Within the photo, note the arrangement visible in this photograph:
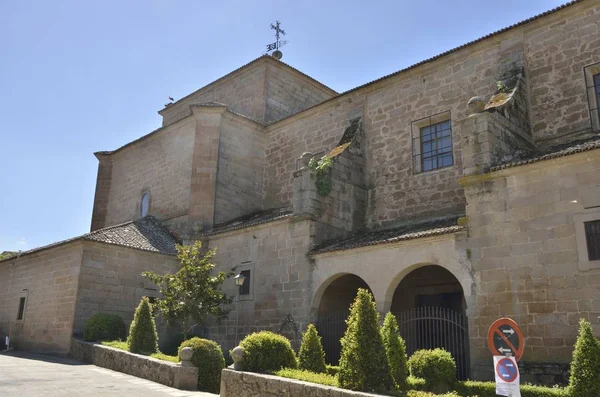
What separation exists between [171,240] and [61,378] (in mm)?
8350

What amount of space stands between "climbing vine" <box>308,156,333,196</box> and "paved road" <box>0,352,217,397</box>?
6534 mm

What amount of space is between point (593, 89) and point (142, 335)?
495 inches

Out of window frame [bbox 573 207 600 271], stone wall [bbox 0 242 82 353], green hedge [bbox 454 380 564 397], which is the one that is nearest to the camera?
green hedge [bbox 454 380 564 397]

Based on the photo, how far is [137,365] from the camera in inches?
501

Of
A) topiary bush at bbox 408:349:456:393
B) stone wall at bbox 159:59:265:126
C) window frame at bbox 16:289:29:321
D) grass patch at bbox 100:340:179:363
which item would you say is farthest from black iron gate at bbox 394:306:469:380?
window frame at bbox 16:289:29:321

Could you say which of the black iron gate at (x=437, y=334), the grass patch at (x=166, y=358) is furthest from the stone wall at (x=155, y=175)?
the black iron gate at (x=437, y=334)

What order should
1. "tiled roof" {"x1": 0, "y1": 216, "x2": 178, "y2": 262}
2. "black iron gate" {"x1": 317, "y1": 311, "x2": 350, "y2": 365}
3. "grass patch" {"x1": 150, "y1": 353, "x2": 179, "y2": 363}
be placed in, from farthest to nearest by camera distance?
"tiled roof" {"x1": 0, "y1": 216, "x2": 178, "y2": 262} < "black iron gate" {"x1": 317, "y1": 311, "x2": 350, "y2": 365} < "grass patch" {"x1": 150, "y1": 353, "x2": 179, "y2": 363}

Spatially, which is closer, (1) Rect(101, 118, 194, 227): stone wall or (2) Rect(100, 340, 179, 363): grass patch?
(2) Rect(100, 340, 179, 363): grass patch

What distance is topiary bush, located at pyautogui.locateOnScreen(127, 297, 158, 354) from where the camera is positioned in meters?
13.5

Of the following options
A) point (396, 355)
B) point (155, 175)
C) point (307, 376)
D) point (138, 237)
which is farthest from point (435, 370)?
point (155, 175)

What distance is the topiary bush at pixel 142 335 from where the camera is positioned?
13.5 metres

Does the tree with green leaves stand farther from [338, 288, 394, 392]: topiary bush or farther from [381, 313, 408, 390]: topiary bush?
[338, 288, 394, 392]: topiary bush

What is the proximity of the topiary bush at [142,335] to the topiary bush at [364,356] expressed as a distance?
273 inches

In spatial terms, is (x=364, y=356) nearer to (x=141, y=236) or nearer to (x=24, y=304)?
(x=141, y=236)
